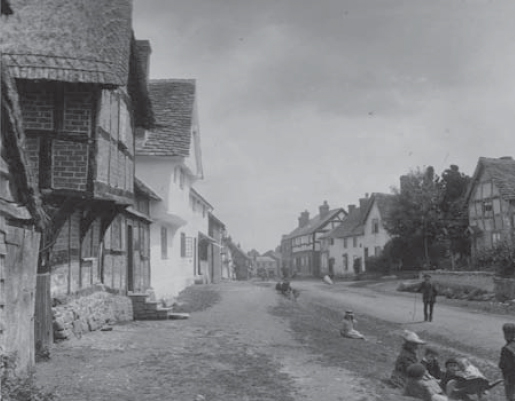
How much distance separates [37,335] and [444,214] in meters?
37.9

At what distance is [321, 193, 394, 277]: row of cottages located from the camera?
56.2 metres

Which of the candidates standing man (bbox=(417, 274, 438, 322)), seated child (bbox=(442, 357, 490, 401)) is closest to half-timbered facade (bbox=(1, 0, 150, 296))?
seated child (bbox=(442, 357, 490, 401))

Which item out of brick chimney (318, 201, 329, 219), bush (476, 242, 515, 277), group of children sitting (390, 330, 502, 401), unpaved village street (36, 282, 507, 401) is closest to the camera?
unpaved village street (36, 282, 507, 401)

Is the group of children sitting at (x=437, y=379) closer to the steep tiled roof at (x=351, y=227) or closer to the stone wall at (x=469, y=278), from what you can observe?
the stone wall at (x=469, y=278)

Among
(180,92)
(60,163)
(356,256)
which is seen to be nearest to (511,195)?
(180,92)

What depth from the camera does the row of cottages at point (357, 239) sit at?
184 feet

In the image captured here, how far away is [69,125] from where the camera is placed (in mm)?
12328

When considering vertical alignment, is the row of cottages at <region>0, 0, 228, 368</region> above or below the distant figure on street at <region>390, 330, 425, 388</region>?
above

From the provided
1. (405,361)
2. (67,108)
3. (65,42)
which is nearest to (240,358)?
(405,361)

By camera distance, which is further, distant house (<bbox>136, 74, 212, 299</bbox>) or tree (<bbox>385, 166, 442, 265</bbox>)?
tree (<bbox>385, 166, 442, 265</bbox>)

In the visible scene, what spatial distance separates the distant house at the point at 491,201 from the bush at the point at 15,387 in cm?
3341

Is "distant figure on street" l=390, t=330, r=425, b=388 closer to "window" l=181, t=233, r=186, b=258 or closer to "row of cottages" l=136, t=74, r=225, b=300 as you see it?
"row of cottages" l=136, t=74, r=225, b=300

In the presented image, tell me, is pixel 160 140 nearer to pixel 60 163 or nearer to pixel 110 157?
pixel 110 157

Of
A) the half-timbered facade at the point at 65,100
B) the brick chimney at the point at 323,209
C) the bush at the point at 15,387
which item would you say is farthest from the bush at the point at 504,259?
the brick chimney at the point at 323,209
